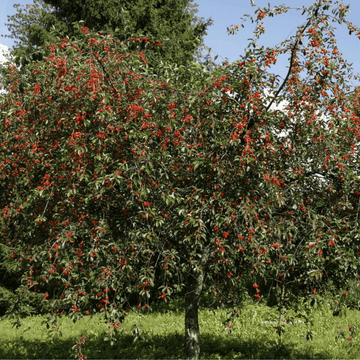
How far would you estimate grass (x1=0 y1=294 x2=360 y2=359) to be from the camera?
295 inches

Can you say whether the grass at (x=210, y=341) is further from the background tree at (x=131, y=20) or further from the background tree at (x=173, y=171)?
the background tree at (x=131, y=20)

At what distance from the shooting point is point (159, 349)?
25.8ft

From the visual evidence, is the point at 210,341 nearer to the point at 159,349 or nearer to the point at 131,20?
the point at 159,349

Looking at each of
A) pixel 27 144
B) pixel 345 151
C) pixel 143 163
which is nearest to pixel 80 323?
pixel 27 144

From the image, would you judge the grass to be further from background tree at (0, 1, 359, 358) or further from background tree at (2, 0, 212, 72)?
background tree at (2, 0, 212, 72)

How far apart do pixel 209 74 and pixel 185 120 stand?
0.86 meters

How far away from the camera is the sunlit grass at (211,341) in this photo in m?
7.50

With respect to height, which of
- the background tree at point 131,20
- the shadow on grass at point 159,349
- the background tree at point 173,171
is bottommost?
the shadow on grass at point 159,349

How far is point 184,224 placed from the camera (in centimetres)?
417

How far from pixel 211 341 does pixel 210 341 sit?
0.08 ft

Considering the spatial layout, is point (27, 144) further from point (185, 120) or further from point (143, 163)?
point (185, 120)

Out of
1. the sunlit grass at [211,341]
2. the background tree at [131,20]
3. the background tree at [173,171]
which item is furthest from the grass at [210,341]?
the background tree at [131,20]

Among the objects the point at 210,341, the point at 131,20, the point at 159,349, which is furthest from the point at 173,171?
the point at 131,20

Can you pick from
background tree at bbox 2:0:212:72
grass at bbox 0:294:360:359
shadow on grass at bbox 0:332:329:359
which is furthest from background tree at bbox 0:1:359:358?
background tree at bbox 2:0:212:72
